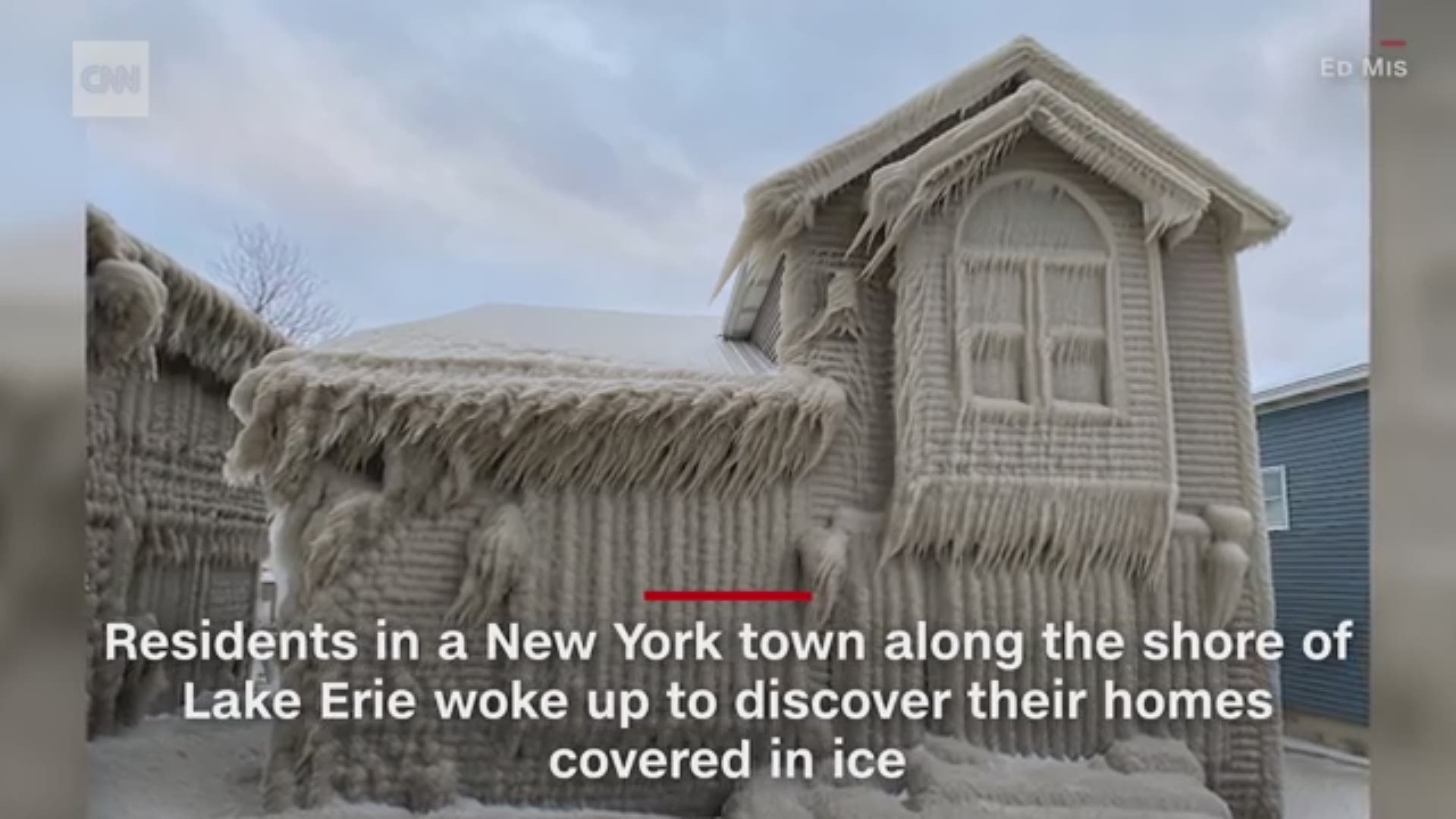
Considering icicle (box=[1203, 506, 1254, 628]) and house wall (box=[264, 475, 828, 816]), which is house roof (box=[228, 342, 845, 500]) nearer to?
house wall (box=[264, 475, 828, 816])

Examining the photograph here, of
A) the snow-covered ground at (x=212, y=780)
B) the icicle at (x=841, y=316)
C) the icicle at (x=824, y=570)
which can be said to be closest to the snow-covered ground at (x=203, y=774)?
the snow-covered ground at (x=212, y=780)

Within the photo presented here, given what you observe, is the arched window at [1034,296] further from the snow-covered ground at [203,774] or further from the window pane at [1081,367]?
the snow-covered ground at [203,774]

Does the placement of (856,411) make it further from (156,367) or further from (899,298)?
(156,367)

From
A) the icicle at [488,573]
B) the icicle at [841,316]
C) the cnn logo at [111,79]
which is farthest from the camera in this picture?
the icicle at [841,316]

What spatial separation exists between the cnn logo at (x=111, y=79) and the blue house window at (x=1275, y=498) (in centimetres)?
138

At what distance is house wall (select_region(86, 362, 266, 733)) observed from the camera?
0.92 meters

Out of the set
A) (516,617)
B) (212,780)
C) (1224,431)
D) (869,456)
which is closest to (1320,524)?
(1224,431)

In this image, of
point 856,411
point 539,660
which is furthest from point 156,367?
point 856,411

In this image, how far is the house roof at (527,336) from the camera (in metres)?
1.01

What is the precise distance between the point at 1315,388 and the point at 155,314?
1339mm

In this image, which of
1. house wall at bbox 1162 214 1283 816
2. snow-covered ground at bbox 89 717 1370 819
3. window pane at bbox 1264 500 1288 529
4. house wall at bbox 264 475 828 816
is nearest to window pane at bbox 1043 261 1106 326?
house wall at bbox 1162 214 1283 816

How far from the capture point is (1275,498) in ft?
3.66

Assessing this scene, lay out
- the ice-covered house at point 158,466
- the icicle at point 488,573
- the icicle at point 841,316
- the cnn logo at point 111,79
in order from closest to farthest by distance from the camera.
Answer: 1. the cnn logo at point 111,79
2. the ice-covered house at point 158,466
3. the icicle at point 488,573
4. the icicle at point 841,316

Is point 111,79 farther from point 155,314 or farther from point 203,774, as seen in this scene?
point 203,774
